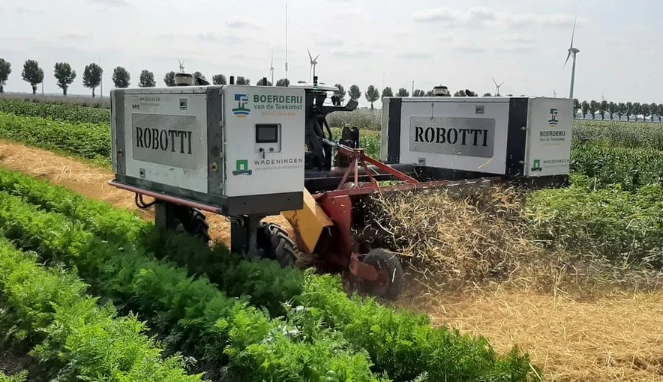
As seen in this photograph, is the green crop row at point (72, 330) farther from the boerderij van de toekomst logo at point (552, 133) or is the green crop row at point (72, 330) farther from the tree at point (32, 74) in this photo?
the tree at point (32, 74)

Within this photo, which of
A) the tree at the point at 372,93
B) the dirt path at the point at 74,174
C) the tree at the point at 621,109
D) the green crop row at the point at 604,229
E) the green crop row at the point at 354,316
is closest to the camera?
the green crop row at the point at 354,316

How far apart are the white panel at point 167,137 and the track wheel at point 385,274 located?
6.45ft

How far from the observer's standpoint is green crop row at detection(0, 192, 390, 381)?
4.53 meters

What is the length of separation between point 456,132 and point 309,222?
136 inches

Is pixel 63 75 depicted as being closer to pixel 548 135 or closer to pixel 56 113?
pixel 56 113

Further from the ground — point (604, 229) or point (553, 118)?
point (553, 118)

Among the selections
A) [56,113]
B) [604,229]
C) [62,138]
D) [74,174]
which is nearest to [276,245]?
[604,229]

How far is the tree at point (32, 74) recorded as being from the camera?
81.6m

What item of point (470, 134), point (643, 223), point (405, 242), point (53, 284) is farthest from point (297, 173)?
point (643, 223)

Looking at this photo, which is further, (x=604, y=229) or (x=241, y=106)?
(x=604, y=229)

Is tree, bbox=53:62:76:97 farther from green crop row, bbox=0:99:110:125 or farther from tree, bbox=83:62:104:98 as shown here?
green crop row, bbox=0:99:110:125

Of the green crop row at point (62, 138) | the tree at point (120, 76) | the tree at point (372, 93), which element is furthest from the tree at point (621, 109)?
the green crop row at point (62, 138)

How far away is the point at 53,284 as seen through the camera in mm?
6090

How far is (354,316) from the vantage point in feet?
17.5
